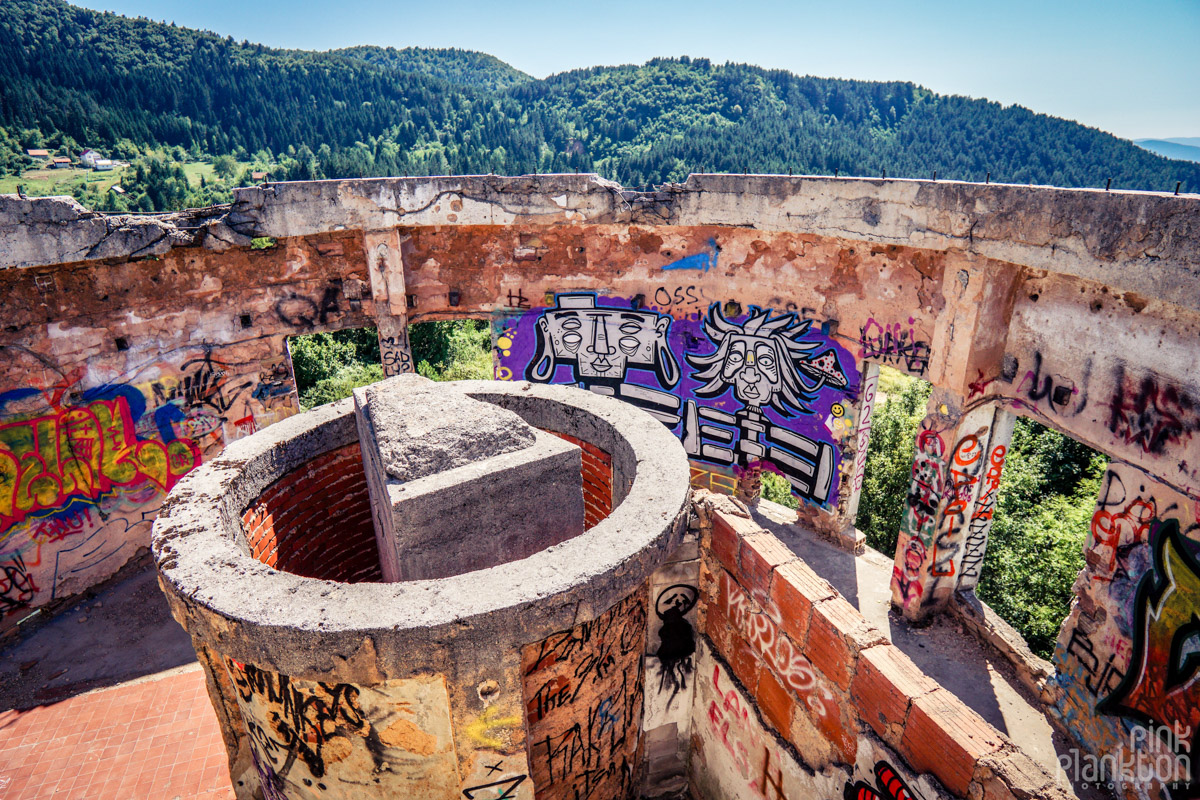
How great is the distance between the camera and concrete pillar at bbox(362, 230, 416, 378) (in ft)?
35.0

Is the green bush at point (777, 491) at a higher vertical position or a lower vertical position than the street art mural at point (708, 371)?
lower

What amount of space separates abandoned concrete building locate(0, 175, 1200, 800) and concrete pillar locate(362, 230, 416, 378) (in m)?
0.08

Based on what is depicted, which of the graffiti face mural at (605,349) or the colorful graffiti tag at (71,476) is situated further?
the graffiti face mural at (605,349)

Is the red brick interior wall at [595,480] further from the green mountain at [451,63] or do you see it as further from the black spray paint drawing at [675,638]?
the green mountain at [451,63]

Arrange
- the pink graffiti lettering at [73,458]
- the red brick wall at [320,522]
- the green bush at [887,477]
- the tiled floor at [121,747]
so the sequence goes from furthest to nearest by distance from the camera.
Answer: the green bush at [887,477], the pink graffiti lettering at [73,458], the tiled floor at [121,747], the red brick wall at [320,522]

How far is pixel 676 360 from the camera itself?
12461 millimetres

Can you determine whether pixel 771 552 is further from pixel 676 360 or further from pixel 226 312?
pixel 226 312

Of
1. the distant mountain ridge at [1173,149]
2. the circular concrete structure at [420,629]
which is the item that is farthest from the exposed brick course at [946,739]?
the distant mountain ridge at [1173,149]

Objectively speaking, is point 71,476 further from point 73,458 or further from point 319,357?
point 319,357

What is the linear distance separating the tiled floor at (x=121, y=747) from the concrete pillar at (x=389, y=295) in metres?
5.31

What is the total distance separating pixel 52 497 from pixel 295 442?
21.9 ft

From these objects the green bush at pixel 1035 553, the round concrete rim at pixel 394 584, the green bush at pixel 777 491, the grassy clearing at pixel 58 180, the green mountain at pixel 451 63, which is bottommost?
the green bush at pixel 777 491

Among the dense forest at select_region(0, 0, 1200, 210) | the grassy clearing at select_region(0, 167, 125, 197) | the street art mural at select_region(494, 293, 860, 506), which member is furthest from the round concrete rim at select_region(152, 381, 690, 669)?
the grassy clearing at select_region(0, 167, 125, 197)

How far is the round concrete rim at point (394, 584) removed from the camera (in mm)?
3441
